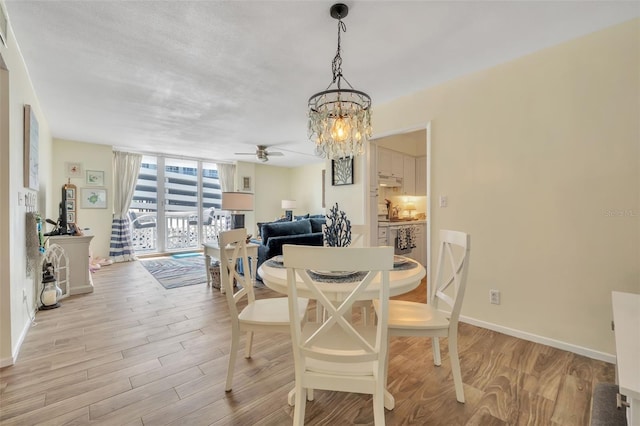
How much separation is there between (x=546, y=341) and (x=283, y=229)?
10.3 ft

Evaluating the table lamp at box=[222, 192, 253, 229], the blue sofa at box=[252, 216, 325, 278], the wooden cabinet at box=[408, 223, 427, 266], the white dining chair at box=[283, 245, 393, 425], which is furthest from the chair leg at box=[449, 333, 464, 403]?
the table lamp at box=[222, 192, 253, 229]

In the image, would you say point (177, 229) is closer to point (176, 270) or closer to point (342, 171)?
point (176, 270)

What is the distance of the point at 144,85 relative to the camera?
291 centimetres

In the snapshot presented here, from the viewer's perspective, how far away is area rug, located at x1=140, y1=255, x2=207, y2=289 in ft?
13.7

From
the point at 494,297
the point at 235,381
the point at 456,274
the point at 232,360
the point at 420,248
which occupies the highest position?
the point at 456,274

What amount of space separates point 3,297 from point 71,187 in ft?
12.7

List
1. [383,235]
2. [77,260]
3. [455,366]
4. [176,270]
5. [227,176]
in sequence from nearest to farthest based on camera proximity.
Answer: [455,366] < [77,260] < [383,235] < [176,270] < [227,176]

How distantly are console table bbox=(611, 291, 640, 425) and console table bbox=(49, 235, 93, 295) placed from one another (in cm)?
470

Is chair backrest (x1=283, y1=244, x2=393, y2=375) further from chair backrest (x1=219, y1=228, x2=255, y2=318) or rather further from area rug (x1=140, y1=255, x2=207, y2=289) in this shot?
area rug (x1=140, y1=255, x2=207, y2=289)

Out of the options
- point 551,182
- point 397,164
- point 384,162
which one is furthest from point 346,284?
point 397,164

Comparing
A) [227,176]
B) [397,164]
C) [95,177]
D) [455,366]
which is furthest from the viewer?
[227,176]

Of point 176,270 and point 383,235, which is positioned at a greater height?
point 383,235

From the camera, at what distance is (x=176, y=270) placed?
4.90 meters

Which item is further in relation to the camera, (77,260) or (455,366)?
(77,260)
